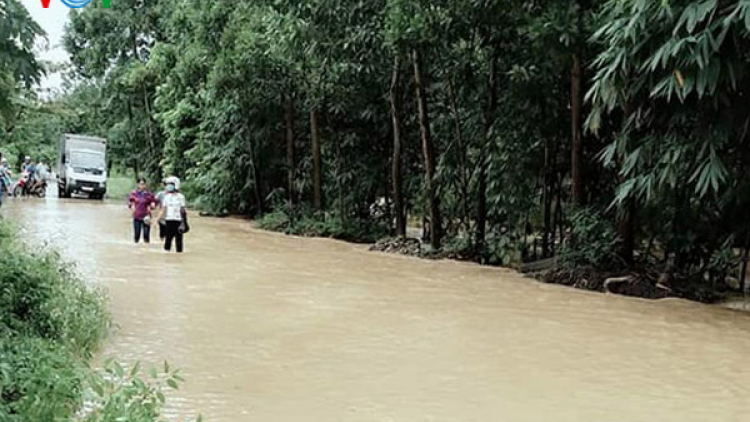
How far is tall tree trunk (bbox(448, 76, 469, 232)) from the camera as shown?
55.5 ft

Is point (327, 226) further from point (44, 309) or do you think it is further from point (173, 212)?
point (44, 309)

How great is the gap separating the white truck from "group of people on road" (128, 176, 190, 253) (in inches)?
739

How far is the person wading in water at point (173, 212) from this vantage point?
14.8m

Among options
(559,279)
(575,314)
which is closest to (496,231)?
(559,279)

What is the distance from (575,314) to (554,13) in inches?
182

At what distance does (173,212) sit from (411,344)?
8118mm

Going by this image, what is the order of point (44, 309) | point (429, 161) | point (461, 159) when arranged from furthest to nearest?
point (429, 161) → point (461, 159) → point (44, 309)

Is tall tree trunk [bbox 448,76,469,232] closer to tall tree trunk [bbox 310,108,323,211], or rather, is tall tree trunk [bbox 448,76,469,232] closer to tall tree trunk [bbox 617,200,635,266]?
tall tree trunk [bbox 617,200,635,266]

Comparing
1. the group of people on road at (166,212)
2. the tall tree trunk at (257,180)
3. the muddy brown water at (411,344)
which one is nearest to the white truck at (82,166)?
the tall tree trunk at (257,180)

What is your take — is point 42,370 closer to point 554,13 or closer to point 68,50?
point 554,13

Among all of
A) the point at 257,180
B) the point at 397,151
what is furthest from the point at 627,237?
the point at 257,180

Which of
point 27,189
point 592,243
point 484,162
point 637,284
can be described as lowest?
point 637,284

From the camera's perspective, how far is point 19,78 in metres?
5.89

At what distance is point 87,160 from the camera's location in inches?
1352
